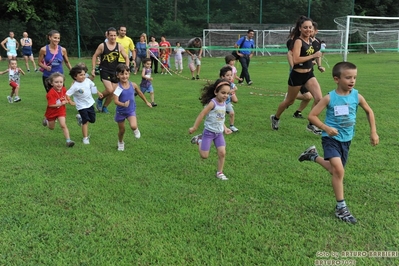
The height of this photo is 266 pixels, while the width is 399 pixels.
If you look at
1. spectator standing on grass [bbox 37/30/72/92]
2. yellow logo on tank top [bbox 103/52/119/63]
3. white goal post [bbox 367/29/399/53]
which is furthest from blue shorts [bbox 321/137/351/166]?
white goal post [bbox 367/29/399/53]

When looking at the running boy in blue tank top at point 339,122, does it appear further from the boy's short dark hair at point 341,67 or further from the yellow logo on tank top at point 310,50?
the yellow logo on tank top at point 310,50

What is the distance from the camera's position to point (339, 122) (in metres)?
3.74

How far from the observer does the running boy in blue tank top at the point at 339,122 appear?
364 centimetres

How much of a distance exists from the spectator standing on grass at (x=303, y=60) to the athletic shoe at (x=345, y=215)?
3.18m

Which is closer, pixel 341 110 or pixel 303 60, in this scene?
pixel 341 110

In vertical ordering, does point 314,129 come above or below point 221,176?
above

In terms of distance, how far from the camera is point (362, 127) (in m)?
7.03

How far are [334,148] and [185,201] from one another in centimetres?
161

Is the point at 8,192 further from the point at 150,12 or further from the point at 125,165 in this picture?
the point at 150,12

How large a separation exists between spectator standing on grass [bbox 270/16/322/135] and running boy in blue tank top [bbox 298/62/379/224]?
2647 millimetres

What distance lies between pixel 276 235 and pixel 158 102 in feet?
24.2

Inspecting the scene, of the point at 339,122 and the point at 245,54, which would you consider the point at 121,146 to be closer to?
the point at 339,122

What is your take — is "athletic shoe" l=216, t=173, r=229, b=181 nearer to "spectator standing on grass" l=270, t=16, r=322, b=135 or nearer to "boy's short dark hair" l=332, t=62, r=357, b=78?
"boy's short dark hair" l=332, t=62, r=357, b=78

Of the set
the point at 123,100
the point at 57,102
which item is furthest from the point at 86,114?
the point at 123,100
